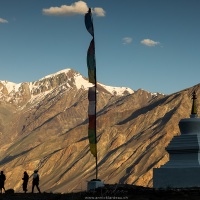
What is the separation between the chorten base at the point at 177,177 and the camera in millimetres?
37000

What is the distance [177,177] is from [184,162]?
1205mm

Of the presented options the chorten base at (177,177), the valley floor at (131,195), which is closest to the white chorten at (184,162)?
the chorten base at (177,177)

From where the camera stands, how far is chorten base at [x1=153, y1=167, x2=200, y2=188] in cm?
3700

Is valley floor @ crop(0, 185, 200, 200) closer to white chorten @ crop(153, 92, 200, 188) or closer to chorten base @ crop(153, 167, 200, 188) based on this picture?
chorten base @ crop(153, 167, 200, 188)

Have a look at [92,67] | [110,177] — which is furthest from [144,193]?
[110,177]

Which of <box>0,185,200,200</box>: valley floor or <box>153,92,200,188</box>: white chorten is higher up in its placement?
<box>153,92,200,188</box>: white chorten

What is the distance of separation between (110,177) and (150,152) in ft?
55.1

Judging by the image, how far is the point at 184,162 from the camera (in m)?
38.2

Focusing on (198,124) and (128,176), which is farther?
(128,176)

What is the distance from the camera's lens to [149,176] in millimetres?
177500

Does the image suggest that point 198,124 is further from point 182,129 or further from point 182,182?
point 182,182

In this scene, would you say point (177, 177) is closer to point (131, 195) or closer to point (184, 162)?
point (184, 162)

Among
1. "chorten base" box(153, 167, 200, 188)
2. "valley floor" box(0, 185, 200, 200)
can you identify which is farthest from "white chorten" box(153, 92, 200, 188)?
"valley floor" box(0, 185, 200, 200)

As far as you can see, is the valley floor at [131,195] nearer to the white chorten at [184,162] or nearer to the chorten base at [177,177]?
the chorten base at [177,177]
